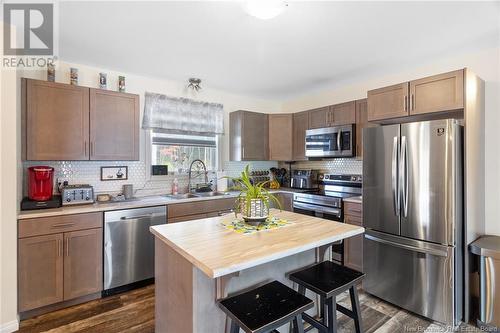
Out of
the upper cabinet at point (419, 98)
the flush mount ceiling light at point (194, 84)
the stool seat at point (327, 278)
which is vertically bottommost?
the stool seat at point (327, 278)

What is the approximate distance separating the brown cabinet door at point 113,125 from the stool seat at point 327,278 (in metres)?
2.35

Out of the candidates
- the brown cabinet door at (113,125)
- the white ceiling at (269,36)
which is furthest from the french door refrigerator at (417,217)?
the brown cabinet door at (113,125)

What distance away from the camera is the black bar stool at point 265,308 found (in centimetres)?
124

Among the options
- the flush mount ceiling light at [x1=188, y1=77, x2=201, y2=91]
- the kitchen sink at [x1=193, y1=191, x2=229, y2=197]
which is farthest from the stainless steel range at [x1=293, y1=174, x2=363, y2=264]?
the flush mount ceiling light at [x1=188, y1=77, x2=201, y2=91]

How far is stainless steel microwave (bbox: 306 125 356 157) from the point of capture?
11.3 ft

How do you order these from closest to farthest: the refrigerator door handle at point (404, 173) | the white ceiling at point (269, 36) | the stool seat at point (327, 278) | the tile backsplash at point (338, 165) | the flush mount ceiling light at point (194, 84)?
the stool seat at point (327, 278)
the white ceiling at point (269, 36)
the refrigerator door handle at point (404, 173)
the flush mount ceiling light at point (194, 84)
the tile backsplash at point (338, 165)

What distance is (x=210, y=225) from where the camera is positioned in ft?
6.25

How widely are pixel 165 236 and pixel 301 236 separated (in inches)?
34.1

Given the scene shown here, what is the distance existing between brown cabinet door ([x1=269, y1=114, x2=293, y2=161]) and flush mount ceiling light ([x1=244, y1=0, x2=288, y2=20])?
2586 mm

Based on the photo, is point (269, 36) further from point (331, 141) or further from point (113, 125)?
point (113, 125)

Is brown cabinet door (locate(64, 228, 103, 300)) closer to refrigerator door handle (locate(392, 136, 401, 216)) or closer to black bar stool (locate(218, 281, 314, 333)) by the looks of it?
black bar stool (locate(218, 281, 314, 333))

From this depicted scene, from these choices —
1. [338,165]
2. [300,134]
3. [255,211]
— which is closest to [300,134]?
[300,134]

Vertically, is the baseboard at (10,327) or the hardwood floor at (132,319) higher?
the baseboard at (10,327)

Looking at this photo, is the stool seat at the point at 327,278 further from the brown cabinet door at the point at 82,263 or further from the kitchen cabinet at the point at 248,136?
the kitchen cabinet at the point at 248,136
